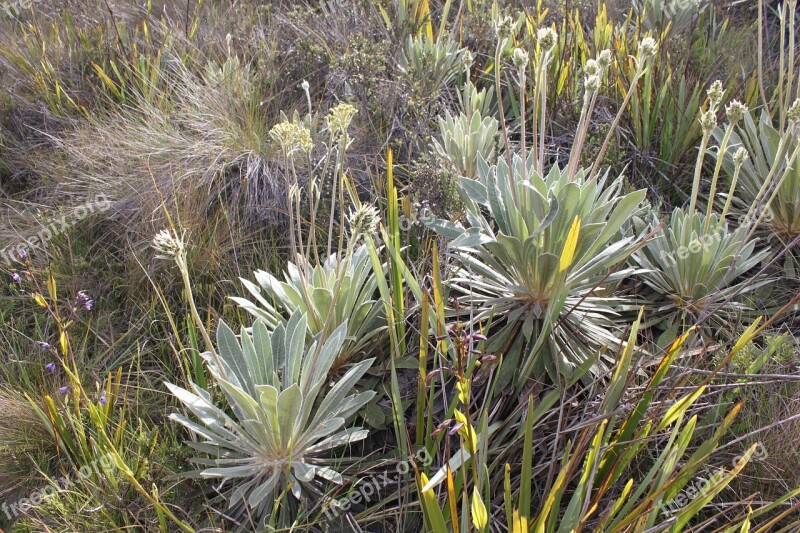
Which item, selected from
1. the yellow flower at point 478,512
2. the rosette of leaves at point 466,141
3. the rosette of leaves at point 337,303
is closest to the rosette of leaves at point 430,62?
the rosette of leaves at point 466,141

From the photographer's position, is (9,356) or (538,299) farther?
(9,356)

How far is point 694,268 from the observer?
2.75 m

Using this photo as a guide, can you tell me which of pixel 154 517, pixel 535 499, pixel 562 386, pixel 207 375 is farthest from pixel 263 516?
pixel 562 386

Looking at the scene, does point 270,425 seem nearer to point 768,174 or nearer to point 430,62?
point 768,174

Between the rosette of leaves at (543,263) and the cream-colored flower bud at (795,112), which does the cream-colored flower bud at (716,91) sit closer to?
the cream-colored flower bud at (795,112)

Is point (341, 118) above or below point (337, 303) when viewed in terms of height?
above

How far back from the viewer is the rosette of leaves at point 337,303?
2502 millimetres

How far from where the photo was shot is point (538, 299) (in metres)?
2.59

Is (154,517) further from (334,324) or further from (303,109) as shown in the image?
(303,109)

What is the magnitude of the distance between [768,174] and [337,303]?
1960 mm

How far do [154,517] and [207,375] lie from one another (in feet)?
1.88

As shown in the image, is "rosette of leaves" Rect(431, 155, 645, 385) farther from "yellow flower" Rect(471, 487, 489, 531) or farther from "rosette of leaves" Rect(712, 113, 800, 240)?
"rosette of leaves" Rect(712, 113, 800, 240)

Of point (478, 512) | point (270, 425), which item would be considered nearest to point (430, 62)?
point (270, 425)

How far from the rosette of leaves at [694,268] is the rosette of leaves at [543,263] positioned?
258 mm
